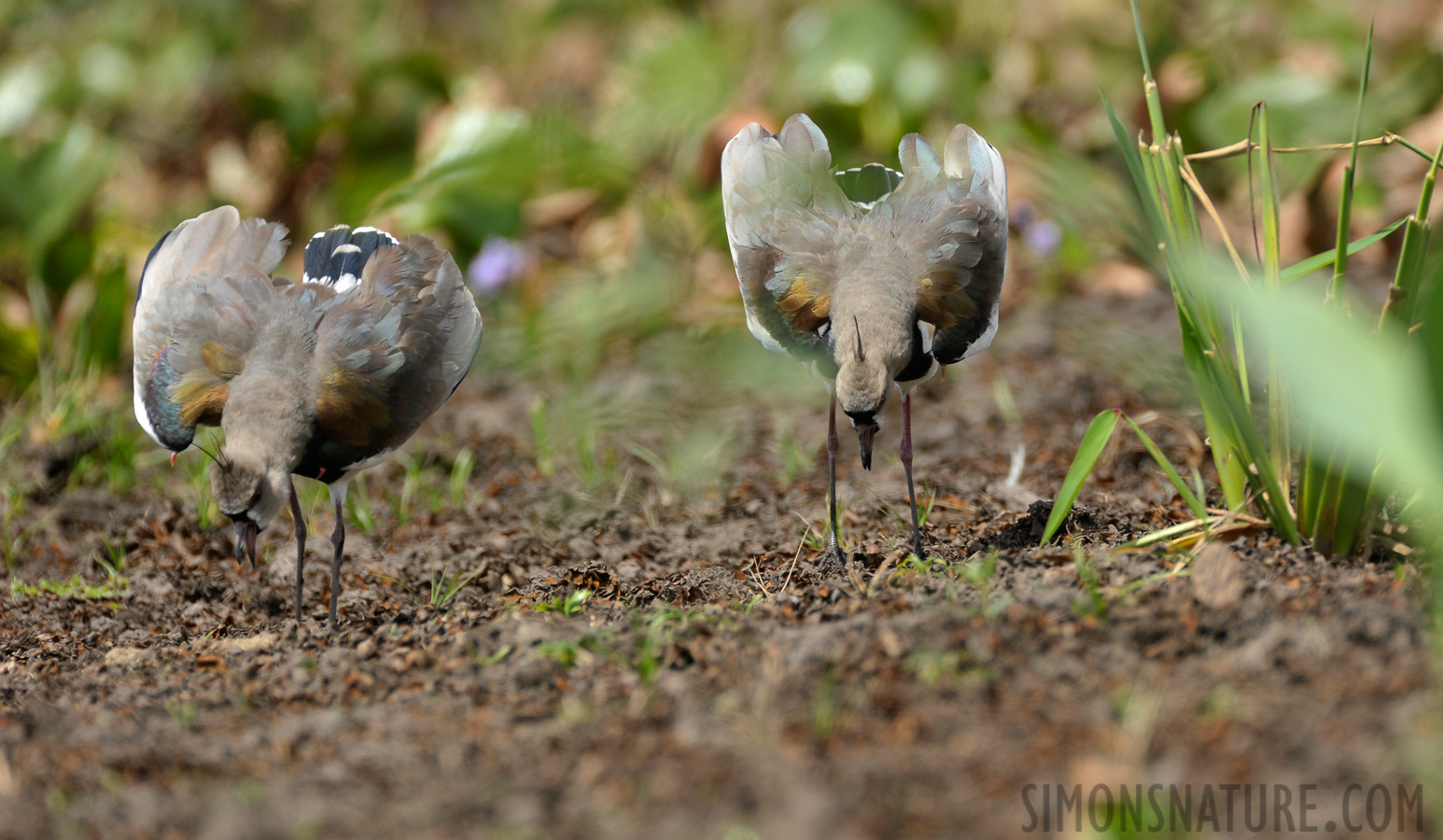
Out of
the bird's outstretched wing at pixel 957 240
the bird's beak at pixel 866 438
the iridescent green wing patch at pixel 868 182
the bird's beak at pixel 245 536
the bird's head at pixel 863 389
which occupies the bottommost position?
the bird's beak at pixel 245 536

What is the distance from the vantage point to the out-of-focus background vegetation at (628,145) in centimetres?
538

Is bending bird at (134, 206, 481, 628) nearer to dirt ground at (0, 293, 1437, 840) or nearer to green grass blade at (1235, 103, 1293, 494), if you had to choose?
dirt ground at (0, 293, 1437, 840)

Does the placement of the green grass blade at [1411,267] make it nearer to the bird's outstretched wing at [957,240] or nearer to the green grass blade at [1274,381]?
the green grass blade at [1274,381]

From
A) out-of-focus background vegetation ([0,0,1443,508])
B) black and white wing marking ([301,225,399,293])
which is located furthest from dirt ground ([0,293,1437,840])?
out-of-focus background vegetation ([0,0,1443,508])

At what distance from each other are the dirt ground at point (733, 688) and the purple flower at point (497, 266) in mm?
2336

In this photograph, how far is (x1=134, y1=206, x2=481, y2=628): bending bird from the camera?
3.28 metres

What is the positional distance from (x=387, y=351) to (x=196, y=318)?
Result: 593 mm

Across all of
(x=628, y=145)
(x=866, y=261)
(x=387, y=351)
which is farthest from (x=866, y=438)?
(x=628, y=145)

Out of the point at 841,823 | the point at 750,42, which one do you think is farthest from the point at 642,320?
the point at 841,823

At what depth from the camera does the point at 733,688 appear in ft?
7.33

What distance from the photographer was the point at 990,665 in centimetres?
220

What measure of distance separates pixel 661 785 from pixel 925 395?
3297 mm

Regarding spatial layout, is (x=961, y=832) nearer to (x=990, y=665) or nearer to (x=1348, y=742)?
(x=990, y=665)

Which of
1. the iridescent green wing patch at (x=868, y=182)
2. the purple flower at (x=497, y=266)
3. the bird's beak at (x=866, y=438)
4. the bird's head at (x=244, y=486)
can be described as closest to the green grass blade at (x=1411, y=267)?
the bird's beak at (x=866, y=438)
